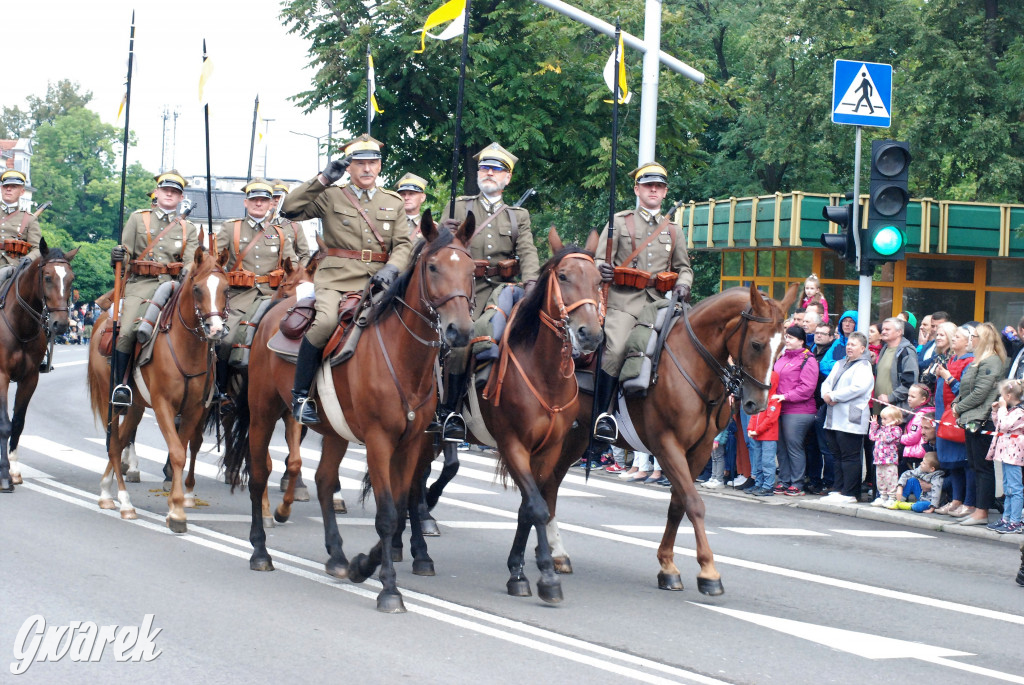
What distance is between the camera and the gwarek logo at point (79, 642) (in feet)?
22.6

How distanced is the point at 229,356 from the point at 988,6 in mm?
23844

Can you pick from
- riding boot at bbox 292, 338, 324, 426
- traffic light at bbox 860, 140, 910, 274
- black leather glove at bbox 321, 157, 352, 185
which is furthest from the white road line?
traffic light at bbox 860, 140, 910, 274

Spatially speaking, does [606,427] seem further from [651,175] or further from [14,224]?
[14,224]

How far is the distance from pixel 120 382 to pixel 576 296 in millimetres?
5587

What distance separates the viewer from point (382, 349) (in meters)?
8.80

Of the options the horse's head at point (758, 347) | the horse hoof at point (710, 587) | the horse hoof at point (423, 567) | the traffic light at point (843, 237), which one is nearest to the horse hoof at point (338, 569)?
the horse hoof at point (423, 567)

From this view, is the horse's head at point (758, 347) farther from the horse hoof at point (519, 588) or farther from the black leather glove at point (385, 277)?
the black leather glove at point (385, 277)

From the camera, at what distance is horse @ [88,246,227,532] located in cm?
1112

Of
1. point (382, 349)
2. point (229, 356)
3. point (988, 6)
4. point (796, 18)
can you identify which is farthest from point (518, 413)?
point (796, 18)

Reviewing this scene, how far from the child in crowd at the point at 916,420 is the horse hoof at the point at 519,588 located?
694 cm

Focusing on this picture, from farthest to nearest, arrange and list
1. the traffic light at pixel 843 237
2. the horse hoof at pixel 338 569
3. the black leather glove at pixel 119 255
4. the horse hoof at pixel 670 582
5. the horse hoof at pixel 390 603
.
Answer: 1. the traffic light at pixel 843 237
2. the black leather glove at pixel 119 255
3. the horse hoof at pixel 670 582
4. the horse hoof at pixel 338 569
5. the horse hoof at pixel 390 603

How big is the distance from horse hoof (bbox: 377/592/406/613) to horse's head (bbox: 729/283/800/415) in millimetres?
2940

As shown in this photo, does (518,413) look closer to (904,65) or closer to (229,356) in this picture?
(229,356)

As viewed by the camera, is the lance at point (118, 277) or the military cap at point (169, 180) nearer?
the lance at point (118, 277)
